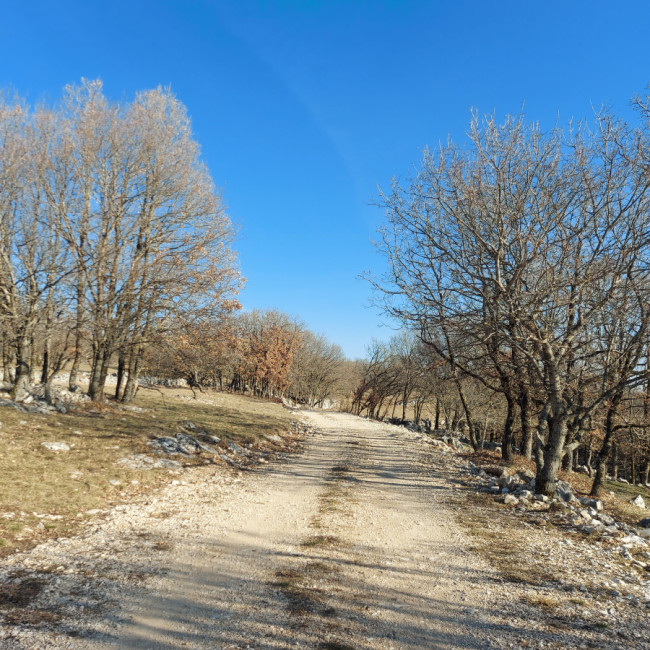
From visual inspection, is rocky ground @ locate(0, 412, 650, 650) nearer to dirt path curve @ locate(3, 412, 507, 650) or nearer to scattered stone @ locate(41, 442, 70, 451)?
dirt path curve @ locate(3, 412, 507, 650)

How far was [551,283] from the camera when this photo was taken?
885 cm

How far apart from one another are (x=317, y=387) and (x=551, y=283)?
182 feet

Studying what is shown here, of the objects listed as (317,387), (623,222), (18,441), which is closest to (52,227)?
(18,441)

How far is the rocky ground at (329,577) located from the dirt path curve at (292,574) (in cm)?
2

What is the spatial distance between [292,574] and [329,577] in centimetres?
44

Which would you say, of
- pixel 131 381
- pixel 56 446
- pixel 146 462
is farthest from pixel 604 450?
pixel 131 381

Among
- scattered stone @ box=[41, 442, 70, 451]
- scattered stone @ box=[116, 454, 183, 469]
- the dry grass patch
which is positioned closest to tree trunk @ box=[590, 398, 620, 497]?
the dry grass patch

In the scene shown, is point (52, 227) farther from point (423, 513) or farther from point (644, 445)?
point (644, 445)

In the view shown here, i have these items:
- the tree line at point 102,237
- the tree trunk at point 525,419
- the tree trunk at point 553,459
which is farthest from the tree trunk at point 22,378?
the tree trunk at point 525,419

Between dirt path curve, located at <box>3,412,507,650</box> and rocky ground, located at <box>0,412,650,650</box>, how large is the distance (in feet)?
0.07

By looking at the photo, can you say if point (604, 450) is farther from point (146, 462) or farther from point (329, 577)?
point (146, 462)

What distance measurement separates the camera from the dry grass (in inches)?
244

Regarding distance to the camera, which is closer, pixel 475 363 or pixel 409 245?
pixel 409 245

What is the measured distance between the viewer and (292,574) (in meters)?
5.05
